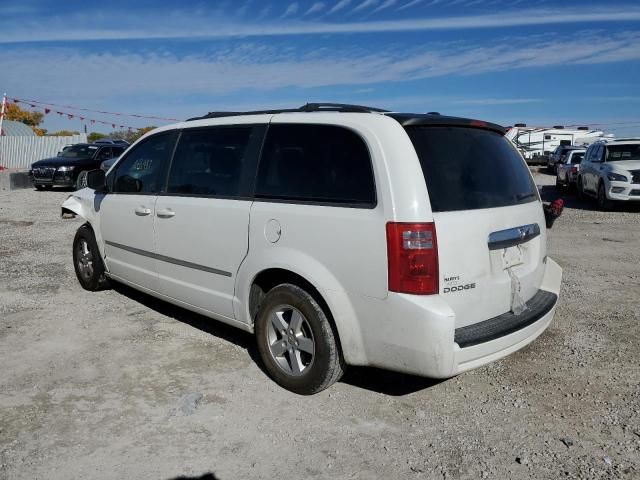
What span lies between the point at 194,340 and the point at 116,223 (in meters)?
1.43

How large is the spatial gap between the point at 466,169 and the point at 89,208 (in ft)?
13.2

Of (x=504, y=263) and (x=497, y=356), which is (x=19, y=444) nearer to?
(x=497, y=356)

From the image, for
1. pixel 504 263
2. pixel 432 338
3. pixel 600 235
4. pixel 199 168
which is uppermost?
pixel 199 168

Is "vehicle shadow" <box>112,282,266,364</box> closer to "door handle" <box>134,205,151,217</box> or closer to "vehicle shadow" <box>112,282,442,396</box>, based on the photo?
"vehicle shadow" <box>112,282,442,396</box>

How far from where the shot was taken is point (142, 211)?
195 inches

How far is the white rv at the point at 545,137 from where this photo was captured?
123 feet

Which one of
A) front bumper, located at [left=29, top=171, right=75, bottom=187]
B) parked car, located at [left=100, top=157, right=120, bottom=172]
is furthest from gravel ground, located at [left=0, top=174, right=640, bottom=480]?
front bumper, located at [left=29, top=171, right=75, bottom=187]

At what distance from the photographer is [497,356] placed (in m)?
3.43

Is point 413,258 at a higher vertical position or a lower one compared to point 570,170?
higher

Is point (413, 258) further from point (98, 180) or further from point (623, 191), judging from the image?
point (623, 191)

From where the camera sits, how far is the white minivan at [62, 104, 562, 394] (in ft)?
10.5

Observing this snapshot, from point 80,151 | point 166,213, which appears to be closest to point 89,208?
point 166,213

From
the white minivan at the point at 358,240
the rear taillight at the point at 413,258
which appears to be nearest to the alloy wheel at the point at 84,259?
the white minivan at the point at 358,240

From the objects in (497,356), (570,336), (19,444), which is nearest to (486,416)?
(497,356)
